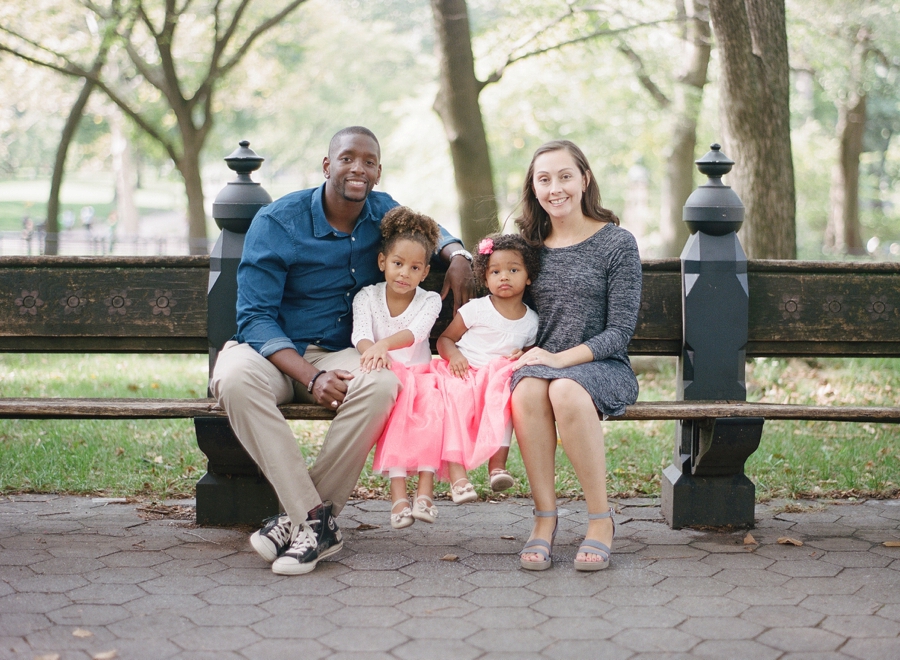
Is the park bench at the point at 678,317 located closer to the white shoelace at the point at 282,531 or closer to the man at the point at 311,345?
the man at the point at 311,345

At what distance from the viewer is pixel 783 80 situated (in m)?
7.01

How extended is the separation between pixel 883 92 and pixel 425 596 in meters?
20.5

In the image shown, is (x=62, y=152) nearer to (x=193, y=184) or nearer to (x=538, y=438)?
(x=193, y=184)

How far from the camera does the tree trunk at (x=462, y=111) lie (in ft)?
28.1

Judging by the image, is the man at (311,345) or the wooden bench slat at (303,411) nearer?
the man at (311,345)

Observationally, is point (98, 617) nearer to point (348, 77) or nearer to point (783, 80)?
point (783, 80)

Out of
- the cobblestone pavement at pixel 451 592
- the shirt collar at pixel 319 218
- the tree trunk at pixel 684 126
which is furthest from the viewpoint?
the tree trunk at pixel 684 126

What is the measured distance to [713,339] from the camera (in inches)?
159

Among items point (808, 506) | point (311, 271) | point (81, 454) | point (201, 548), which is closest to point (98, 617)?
point (201, 548)

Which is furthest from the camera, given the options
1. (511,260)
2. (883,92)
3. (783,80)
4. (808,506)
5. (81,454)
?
(883,92)

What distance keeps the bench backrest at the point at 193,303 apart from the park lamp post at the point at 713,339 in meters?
0.16

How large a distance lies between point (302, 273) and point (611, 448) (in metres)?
2.48

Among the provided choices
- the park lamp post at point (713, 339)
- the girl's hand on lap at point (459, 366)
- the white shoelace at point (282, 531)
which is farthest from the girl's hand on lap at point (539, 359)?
the white shoelace at point (282, 531)

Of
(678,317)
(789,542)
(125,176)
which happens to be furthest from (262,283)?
(125,176)
